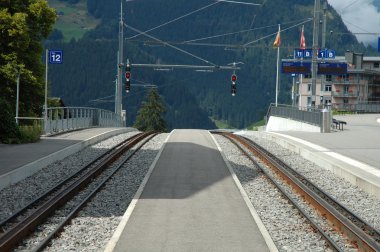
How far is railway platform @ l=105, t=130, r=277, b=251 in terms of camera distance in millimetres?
10060

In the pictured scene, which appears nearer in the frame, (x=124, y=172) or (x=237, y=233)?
(x=237, y=233)

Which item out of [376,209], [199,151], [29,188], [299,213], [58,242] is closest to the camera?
[58,242]

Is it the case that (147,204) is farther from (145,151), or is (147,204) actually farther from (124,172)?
(145,151)

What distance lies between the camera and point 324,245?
10.6 meters

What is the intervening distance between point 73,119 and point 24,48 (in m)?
5.26

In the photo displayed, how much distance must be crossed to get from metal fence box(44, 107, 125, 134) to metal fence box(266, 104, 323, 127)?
1376 centimetres

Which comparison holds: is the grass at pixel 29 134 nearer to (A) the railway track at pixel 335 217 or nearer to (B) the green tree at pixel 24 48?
(B) the green tree at pixel 24 48

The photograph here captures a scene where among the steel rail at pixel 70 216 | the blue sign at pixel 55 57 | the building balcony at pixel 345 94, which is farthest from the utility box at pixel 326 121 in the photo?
the building balcony at pixel 345 94

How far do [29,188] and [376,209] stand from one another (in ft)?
25.5

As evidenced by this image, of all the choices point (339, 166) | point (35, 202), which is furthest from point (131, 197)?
point (339, 166)

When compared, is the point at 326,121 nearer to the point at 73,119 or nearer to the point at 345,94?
the point at 73,119

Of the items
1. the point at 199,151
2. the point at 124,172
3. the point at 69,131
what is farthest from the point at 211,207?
the point at 69,131

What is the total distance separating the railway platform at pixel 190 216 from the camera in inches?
396

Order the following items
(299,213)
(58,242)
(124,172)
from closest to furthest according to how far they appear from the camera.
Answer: (58,242)
(299,213)
(124,172)
